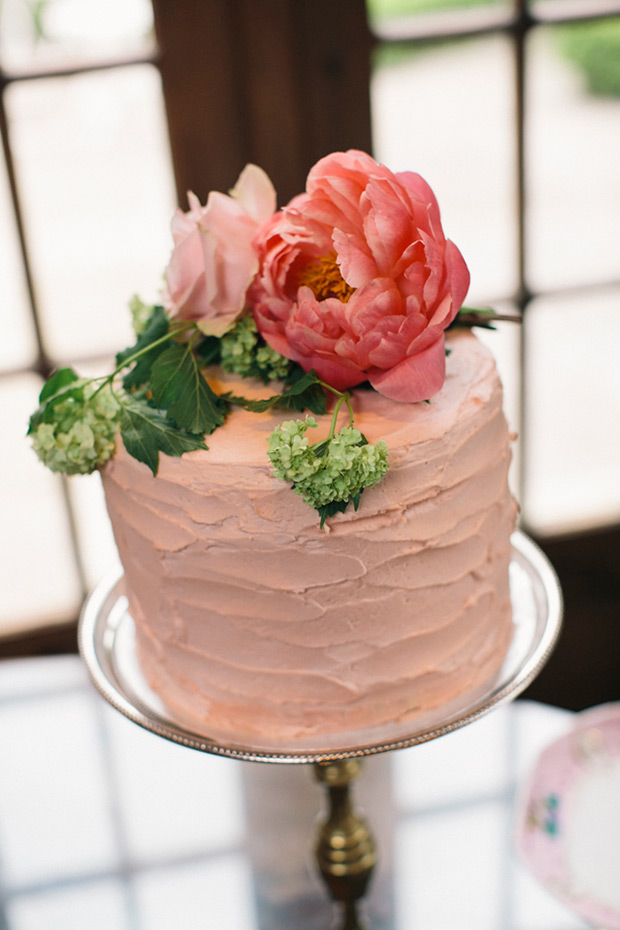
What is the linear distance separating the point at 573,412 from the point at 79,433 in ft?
4.54

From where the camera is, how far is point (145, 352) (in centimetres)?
106

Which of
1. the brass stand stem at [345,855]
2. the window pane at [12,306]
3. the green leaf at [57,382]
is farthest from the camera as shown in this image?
the window pane at [12,306]

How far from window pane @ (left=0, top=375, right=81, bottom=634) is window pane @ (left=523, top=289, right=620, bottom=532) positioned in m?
0.98

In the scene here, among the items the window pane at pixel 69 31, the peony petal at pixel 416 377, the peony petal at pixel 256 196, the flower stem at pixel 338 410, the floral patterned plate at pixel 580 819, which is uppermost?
the window pane at pixel 69 31

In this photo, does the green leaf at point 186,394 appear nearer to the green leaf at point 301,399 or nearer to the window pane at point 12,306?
the green leaf at point 301,399

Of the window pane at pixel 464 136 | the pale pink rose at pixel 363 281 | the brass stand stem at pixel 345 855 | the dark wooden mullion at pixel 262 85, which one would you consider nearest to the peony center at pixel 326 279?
the pale pink rose at pixel 363 281

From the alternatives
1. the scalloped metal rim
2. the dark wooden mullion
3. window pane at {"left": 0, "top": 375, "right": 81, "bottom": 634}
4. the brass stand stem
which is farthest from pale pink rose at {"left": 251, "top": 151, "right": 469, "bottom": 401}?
window pane at {"left": 0, "top": 375, "right": 81, "bottom": 634}

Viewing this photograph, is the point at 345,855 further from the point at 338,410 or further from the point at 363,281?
the point at 363,281

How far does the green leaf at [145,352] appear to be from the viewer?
1058 mm

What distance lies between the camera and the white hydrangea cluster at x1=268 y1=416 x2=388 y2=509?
88 cm

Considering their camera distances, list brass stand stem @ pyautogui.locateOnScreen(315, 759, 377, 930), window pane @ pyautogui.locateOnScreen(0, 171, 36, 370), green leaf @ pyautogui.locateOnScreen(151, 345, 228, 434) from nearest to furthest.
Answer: green leaf @ pyautogui.locateOnScreen(151, 345, 228, 434)
brass stand stem @ pyautogui.locateOnScreen(315, 759, 377, 930)
window pane @ pyautogui.locateOnScreen(0, 171, 36, 370)

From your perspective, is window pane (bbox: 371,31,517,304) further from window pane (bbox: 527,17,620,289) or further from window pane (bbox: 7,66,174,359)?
window pane (bbox: 7,66,174,359)

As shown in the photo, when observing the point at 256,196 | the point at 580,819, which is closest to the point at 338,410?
the point at 256,196

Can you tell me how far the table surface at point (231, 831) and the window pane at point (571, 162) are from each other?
0.89m
